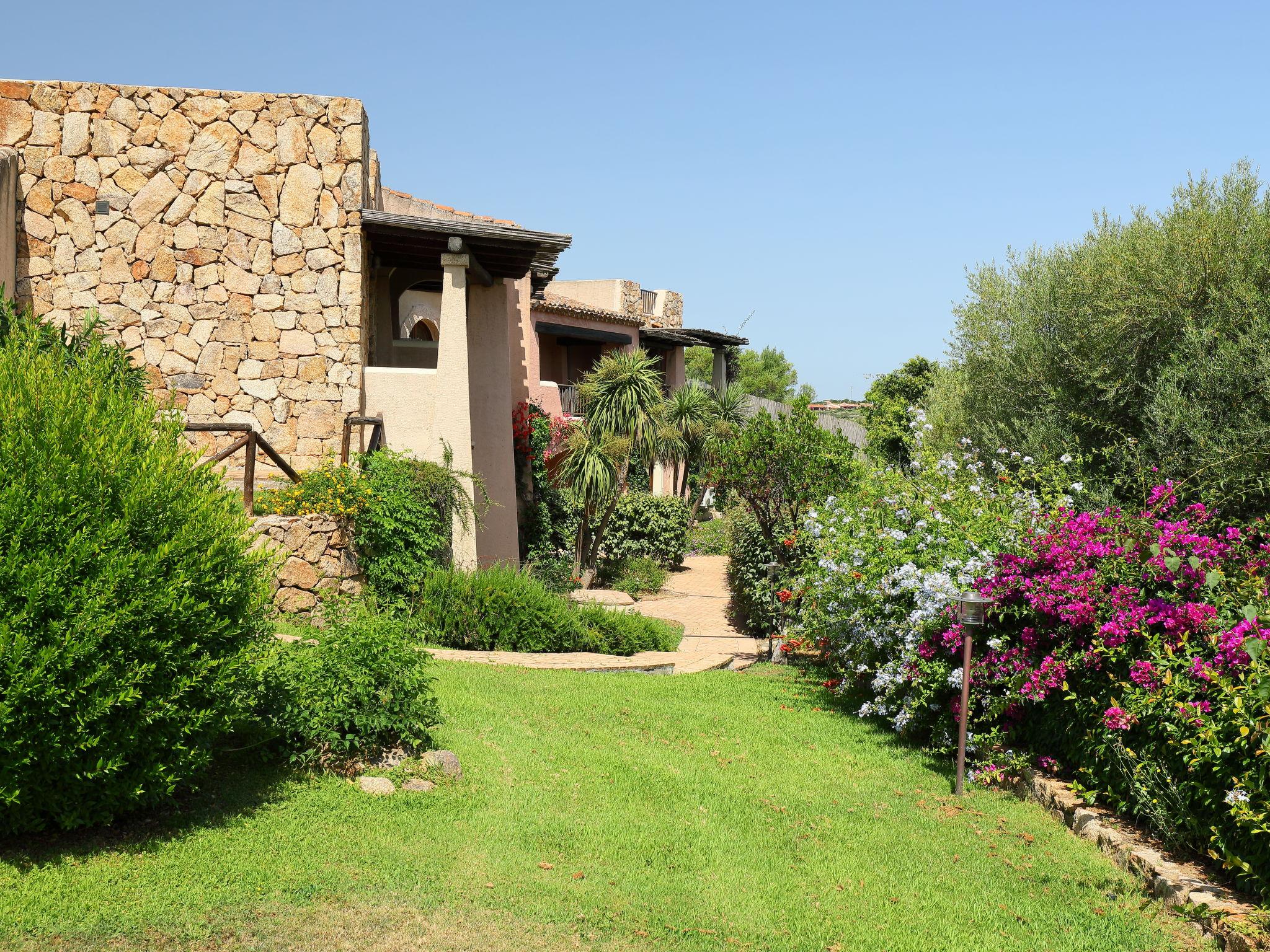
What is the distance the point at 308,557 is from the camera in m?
11.7

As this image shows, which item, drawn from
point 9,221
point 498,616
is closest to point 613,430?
point 498,616

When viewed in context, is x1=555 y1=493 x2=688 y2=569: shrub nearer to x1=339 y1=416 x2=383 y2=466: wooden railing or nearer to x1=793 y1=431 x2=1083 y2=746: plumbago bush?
x1=339 y1=416 x2=383 y2=466: wooden railing

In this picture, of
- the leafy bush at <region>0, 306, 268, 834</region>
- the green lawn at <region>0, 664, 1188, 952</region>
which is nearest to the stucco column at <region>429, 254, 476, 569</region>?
the green lawn at <region>0, 664, 1188, 952</region>

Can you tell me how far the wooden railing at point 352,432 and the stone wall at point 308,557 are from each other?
134 cm

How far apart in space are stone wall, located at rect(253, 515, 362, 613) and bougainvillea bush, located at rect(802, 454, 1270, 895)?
5634 mm

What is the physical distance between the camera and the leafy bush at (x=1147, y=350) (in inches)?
465

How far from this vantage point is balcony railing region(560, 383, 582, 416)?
1154 inches

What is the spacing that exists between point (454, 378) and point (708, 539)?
1432 cm

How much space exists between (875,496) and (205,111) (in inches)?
366

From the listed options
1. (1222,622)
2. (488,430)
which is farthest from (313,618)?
(1222,622)

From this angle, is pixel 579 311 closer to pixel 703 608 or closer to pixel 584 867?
pixel 703 608

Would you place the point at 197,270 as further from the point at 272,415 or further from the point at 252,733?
the point at 252,733

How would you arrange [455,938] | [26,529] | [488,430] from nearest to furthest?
[455,938]
[26,529]
[488,430]

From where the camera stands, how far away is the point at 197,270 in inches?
516
